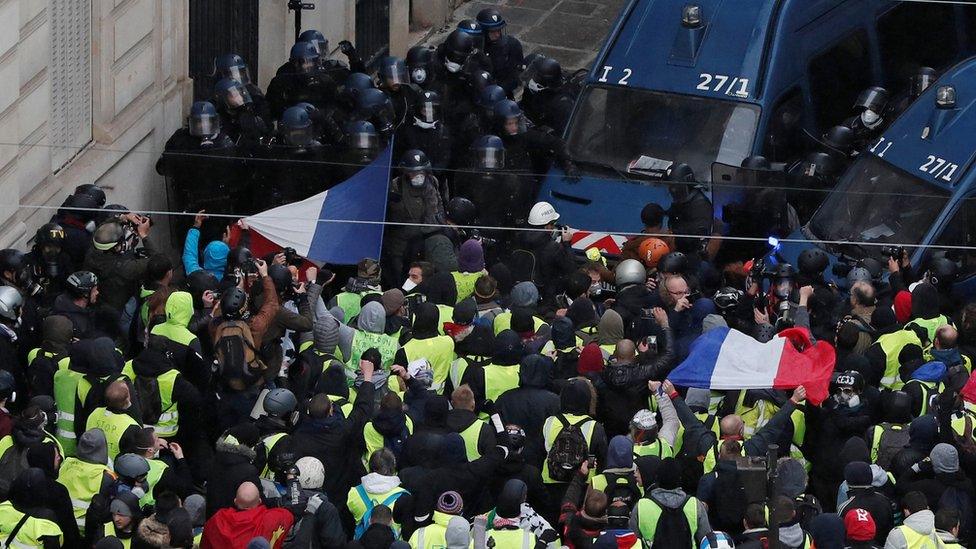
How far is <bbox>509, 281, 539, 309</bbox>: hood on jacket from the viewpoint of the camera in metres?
14.2

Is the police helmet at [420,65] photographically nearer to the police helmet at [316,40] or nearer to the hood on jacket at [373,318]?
the police helmet at [316,40]

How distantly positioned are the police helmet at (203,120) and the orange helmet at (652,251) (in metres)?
3.31

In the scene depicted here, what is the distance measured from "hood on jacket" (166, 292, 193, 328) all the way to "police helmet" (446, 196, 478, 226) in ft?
10.0

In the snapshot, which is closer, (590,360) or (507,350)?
(507,350)

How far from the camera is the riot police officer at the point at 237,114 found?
16844 mm

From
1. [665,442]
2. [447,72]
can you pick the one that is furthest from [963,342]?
[447,72]

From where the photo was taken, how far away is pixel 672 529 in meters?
11.4

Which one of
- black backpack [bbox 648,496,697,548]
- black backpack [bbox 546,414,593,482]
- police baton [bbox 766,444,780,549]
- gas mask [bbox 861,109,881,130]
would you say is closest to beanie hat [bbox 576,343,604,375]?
black backpack [bbox 546,414,593,482]

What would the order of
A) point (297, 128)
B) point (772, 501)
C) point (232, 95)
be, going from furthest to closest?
point (232, 95)
point (297, 128)
point (772, 501)

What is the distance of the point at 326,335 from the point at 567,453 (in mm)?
2050

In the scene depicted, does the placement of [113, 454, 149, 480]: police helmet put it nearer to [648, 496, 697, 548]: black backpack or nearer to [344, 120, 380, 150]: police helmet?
[648, 496, 697, 548]: black backpack

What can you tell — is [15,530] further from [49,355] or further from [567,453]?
[567,453]

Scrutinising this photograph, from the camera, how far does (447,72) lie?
1905cm

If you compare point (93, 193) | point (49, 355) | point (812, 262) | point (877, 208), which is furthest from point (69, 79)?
point (877, 208)
